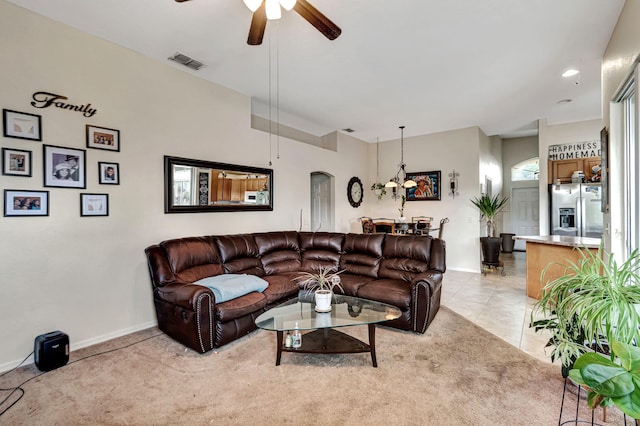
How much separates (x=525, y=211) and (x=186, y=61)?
9.26 meters

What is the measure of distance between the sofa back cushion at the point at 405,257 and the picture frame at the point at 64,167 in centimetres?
356

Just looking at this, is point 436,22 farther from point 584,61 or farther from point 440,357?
point 440,357

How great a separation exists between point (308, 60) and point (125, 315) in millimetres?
3594

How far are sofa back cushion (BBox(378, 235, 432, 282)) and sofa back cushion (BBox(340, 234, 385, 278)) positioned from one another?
0.09 m

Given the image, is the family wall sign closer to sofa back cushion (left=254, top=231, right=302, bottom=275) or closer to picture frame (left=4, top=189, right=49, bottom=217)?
picture frame (left=4, top=189, right=49, bottom=217)

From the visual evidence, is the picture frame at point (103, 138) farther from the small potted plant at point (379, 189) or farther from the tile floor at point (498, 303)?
the small potted plant at point (379, 189)

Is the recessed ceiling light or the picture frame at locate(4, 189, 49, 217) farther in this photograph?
the recessed ceiling light

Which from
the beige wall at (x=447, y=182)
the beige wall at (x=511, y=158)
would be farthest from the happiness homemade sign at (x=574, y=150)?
the beige wall at (x=511, y=158)

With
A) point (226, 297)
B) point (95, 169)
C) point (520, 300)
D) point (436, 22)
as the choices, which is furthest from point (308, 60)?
point (520, 300)

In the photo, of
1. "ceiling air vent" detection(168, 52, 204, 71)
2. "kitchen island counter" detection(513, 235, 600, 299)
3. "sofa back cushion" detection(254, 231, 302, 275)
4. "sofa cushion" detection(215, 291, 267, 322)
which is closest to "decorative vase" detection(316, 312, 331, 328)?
"sofa cushion" detection(215, 291, 267, 322)

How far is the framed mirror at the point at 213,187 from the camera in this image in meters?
3.68

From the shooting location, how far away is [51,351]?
2.50 meters

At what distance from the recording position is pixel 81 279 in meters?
2.95

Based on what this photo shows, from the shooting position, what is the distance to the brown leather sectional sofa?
2797 millimetres
